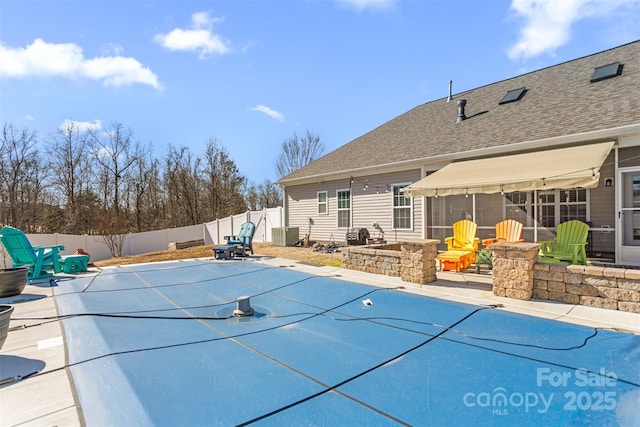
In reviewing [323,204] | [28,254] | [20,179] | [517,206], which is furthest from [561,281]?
[20,179]

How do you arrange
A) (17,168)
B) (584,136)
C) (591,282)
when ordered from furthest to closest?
(17,168) < (584,136) < (591,282)

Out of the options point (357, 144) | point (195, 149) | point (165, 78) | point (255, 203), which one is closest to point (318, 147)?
point (255, 203)

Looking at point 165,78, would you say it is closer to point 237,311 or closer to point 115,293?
point 115,293

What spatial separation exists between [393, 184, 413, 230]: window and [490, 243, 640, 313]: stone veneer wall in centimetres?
581

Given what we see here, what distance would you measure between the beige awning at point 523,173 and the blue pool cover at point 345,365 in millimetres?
3133

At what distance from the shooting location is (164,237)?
2047 centimetres

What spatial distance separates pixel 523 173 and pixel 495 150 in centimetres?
244

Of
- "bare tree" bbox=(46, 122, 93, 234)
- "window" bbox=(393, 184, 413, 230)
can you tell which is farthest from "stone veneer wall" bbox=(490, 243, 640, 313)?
"bare tree" bbox=(46, 122, 93, 234)

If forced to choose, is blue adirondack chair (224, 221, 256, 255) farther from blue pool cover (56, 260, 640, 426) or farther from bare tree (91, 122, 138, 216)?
bare tree (91, 122, 138, 216)

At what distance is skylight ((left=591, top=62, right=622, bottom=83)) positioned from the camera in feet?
32.9

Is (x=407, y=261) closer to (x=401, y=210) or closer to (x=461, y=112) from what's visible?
(x=401, y=210)

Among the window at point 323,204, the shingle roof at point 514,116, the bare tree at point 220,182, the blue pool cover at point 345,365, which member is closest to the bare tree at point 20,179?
the bare tree at point 220,182

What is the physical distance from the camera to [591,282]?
5.33 meters

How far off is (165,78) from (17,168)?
15587 mm
